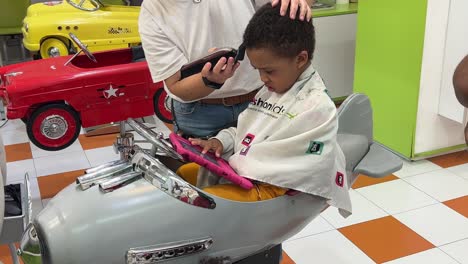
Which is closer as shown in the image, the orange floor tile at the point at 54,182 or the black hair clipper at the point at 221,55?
the black hair clipper at the point at 221,55

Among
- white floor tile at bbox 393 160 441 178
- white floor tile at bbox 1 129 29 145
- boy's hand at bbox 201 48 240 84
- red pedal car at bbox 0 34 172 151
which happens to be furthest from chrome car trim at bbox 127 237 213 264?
white floor tile at bbox 1 129 29 145

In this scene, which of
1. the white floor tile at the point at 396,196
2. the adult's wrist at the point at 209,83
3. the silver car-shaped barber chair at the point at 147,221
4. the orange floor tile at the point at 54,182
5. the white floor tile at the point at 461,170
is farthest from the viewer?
the white floor tile at the point at 461,170

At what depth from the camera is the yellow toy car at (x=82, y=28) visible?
11.8 ft

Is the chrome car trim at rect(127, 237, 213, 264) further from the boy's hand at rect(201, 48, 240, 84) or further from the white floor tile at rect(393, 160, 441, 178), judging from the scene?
the white floor tile at rect(393, 160, 441, 178)

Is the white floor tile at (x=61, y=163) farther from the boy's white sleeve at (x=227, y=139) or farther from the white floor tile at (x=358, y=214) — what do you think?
the boy's white sleeve at (x=227, y=139)

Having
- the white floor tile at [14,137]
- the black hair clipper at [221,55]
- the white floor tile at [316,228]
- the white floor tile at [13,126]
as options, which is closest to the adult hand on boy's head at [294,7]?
the black hair clipper at [221,55]

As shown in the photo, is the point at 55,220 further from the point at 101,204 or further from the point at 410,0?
the point at 410,0

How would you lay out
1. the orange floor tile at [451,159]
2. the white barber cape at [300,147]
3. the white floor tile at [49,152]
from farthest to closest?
1. the white floor tile at [49,152]
2. the orange floor tile at [451,159]
3. the white barber cape at [300,147]

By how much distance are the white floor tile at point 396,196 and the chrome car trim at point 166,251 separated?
167 cm

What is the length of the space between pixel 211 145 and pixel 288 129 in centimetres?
23

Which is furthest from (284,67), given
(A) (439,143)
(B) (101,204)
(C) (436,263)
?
(A) (439,143)

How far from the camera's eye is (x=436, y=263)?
7.13 ft

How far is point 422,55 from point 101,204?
226cm

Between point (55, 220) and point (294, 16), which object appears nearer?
point (55, 220)
